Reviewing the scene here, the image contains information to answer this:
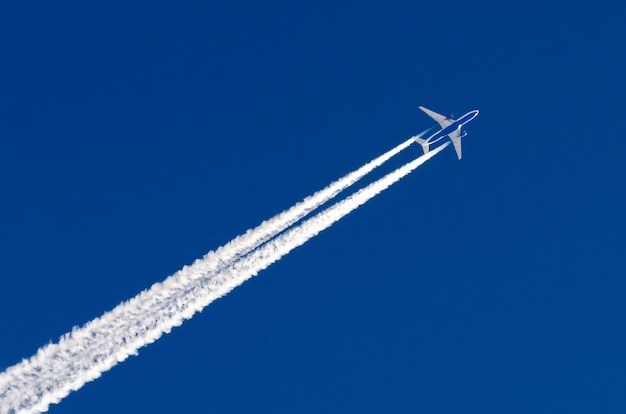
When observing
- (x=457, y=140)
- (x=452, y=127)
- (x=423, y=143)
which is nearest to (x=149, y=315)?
(x=423, y=143)

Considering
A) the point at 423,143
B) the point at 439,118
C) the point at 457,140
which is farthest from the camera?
the point at 457,140

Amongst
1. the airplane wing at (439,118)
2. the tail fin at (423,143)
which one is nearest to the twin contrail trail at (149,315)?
the tail fin at (423,143)

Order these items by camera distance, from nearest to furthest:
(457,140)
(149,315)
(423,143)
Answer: (149,315) < (423,143) < (457,140)

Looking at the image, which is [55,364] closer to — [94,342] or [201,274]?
[94,342]

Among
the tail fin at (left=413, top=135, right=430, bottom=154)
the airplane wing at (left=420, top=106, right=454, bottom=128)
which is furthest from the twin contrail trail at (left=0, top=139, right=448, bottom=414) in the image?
the airplane wing at (left=420, top=106, right=454, bottom=128)

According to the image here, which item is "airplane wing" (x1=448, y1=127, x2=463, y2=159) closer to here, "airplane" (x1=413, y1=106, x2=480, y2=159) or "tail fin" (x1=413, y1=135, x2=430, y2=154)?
"airplane" (x1=413, y1=106, x2=480, y2=159)

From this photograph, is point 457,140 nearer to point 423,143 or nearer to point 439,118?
point 439,118

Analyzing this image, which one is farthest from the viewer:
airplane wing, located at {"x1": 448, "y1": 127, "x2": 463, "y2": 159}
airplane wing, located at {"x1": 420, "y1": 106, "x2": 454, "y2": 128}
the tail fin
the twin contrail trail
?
airplane wing, located at {"x1": 448, "y1": 127, "x2": 463, "y2": 159}
